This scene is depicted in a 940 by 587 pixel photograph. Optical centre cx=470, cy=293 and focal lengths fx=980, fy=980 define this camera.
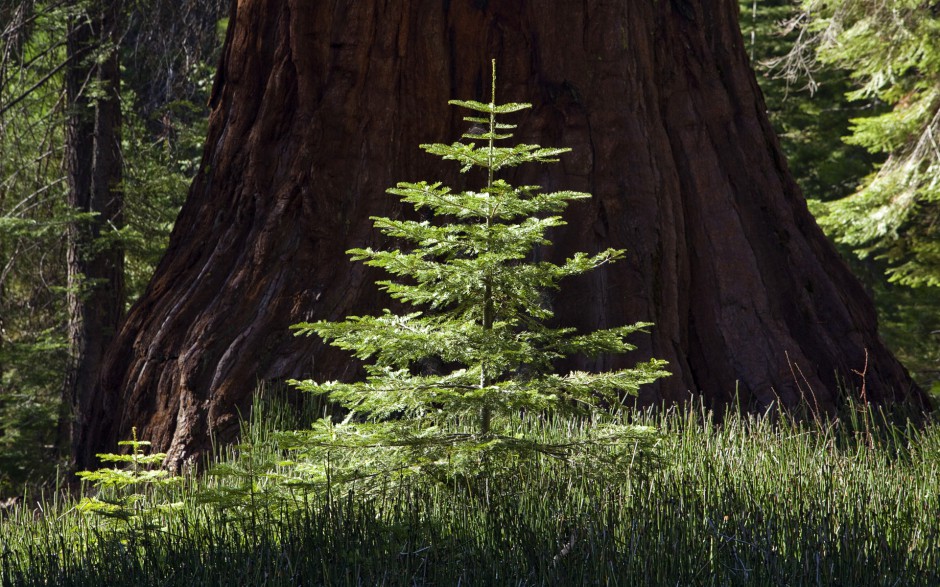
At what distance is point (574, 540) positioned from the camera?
3.62 meters

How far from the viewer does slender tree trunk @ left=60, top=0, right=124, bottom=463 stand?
11.6m

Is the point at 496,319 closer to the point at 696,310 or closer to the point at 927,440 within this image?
the point at 927,440

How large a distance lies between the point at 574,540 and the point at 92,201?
9.90m

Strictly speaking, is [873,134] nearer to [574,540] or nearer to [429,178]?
[429,178]

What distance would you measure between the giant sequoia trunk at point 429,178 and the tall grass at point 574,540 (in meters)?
2.57

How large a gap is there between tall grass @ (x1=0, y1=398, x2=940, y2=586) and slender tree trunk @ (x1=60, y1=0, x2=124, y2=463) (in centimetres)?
793

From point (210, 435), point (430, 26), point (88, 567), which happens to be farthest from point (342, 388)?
point (430, 26)

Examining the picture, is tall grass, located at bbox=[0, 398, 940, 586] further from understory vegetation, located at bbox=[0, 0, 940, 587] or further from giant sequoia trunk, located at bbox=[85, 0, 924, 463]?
giant sequoia trunk, located at bbox=[85, 0, 924, 463]

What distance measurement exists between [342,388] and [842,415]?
4339mm

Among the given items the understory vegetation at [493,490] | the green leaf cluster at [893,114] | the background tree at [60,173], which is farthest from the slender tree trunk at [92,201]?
the green leaf cluster at [893,114]

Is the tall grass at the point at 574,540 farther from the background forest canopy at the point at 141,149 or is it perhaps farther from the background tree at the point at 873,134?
the background forest canopy at the point at 141,149

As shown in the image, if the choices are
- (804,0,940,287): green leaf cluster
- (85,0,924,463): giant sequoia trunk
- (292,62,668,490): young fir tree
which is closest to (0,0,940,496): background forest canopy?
(804,0,940,287): green leaf cluster

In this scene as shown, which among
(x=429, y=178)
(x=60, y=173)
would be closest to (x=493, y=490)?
(x=429, y=178)

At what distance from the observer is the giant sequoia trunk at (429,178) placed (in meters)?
6.94
